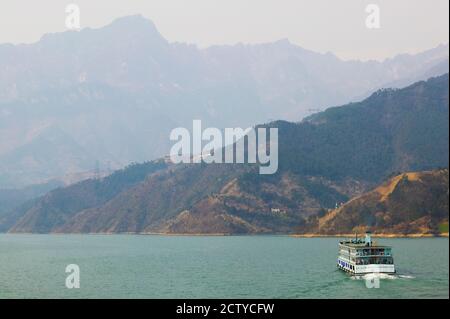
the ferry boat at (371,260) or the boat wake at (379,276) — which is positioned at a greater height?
the ferry boat at (371,260)

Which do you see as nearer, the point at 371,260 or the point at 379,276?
the point at 379,276

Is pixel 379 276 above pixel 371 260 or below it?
below

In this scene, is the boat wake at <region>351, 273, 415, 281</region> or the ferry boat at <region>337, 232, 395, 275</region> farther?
the ferry boat at <region>337, 232, 395, 275</region>

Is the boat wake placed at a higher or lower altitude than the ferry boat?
lower

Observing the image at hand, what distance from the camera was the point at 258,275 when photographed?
191250 millimetres

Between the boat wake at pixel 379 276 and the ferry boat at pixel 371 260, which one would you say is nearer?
the boat wake at pixel 379 276
